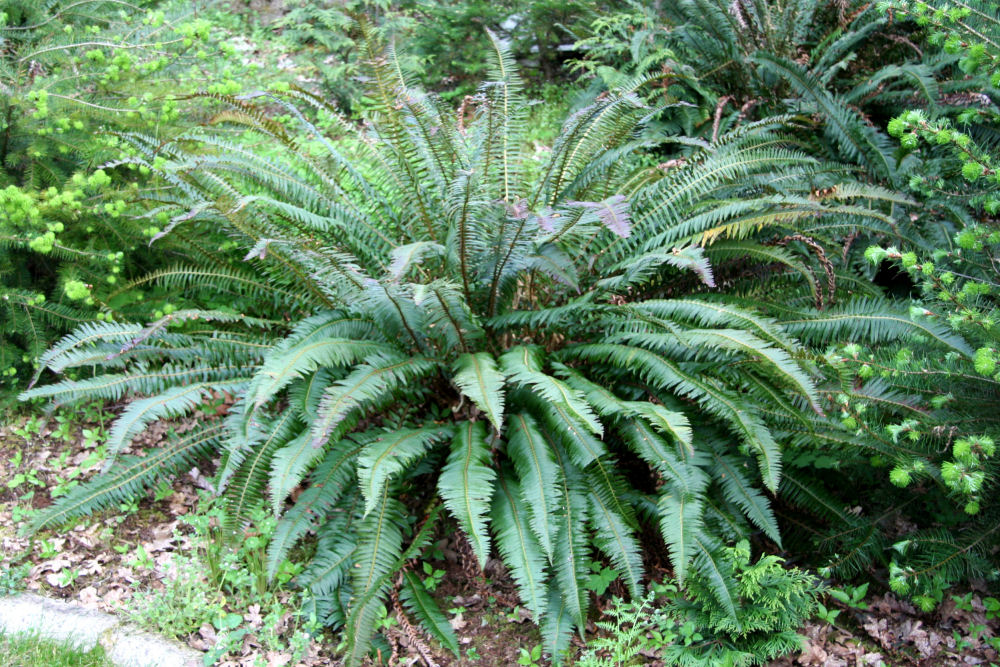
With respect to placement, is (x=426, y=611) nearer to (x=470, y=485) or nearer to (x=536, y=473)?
(x=470, y=485)

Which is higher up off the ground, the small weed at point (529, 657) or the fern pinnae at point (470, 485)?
the fern pinnae at point (470, 485)

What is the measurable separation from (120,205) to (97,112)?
823 millimetres

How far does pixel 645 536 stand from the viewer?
12.2 feet

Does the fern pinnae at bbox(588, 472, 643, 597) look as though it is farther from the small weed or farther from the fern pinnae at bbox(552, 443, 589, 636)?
the small weed

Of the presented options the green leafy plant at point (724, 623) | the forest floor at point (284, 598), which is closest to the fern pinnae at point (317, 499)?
the forest floor at point (284, 598)

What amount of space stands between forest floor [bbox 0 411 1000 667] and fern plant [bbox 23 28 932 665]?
0.73 ft

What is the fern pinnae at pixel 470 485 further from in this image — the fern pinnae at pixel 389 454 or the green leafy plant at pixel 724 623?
the green leafy plant at pixel 724 623

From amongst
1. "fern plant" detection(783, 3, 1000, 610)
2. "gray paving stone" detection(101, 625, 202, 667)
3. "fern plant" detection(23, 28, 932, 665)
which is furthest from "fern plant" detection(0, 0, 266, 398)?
"fern plant" detection(783, 3, 1000, 610)

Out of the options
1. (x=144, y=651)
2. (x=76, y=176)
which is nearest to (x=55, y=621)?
(x=144, y=651)

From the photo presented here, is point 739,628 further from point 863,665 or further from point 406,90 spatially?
point 406,90

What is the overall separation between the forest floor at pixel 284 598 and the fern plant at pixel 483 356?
0.22 meters

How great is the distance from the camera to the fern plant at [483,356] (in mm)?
3203

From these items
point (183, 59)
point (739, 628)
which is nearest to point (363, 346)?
point (739, 628)

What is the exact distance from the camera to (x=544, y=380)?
3186 millimetres
